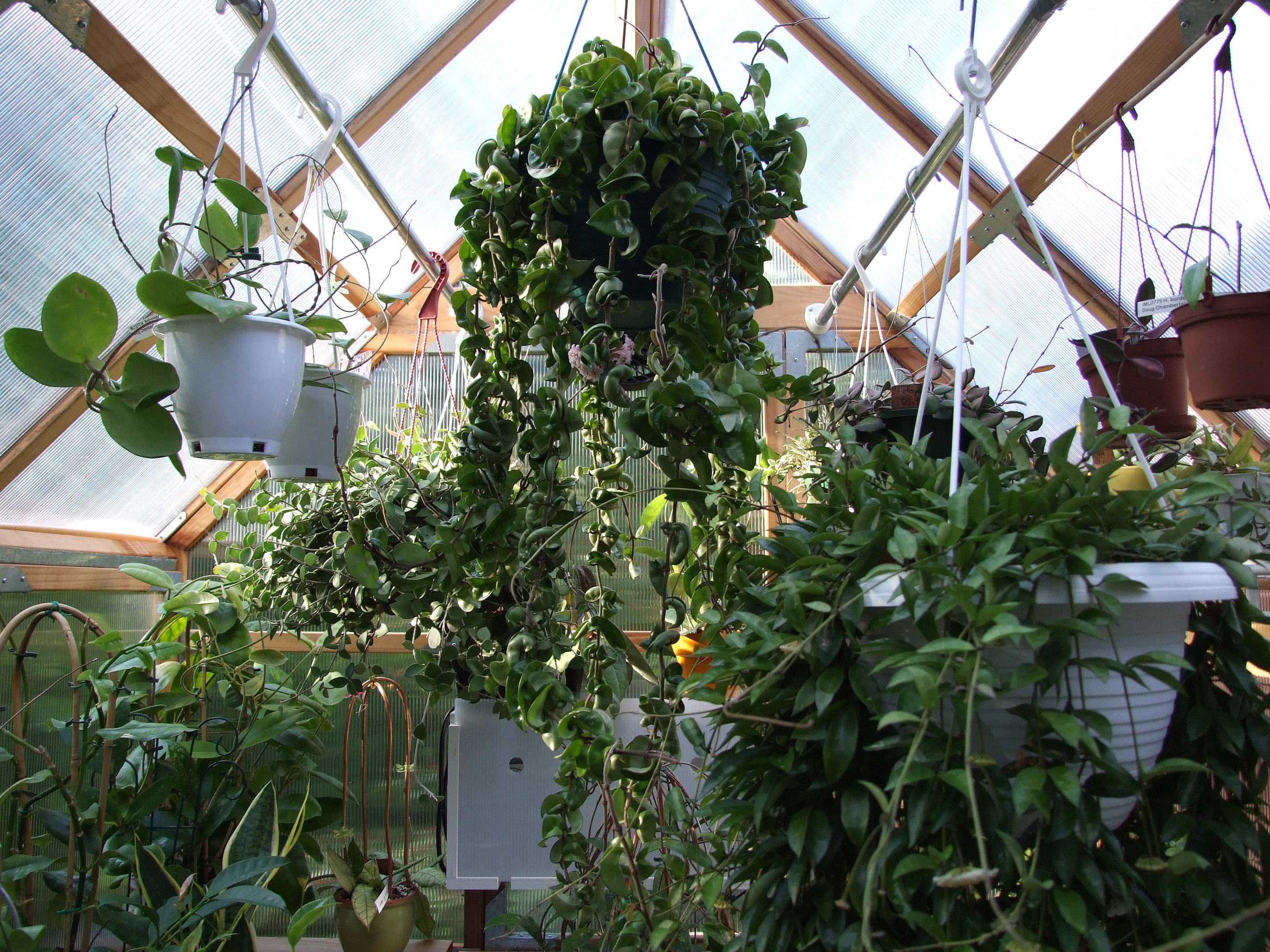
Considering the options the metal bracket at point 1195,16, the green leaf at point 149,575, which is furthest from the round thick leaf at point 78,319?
the metal bracket at point 1195,16

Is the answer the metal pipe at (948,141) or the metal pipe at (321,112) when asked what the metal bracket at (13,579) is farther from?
the metal pipe at (948,141)

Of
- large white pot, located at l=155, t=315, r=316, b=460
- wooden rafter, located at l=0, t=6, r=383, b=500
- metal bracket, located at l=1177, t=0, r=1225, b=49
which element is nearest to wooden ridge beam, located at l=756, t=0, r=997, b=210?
metal bracket, located at l=1177, t=0, r=1225, b=49

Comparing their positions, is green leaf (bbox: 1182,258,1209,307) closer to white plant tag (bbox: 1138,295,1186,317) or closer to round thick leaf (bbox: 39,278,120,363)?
white plant tag (bbox: 1138,295,1186,317)

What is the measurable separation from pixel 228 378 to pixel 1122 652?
924 mm

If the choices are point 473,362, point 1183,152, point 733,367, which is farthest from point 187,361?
point 1183,152

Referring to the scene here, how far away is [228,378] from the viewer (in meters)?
0.92

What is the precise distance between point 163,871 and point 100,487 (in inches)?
58.7

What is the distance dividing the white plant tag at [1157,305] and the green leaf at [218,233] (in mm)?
1460

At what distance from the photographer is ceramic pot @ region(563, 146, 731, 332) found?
0.94 metres

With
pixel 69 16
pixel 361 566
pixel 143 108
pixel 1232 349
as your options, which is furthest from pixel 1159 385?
pixel 143 108

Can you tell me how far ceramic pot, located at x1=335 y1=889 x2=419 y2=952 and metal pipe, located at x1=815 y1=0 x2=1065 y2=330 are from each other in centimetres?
163

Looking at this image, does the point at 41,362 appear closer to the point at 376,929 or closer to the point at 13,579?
the point at 376,929

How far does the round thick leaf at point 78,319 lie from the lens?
83 cm

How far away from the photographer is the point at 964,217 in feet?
2.59
